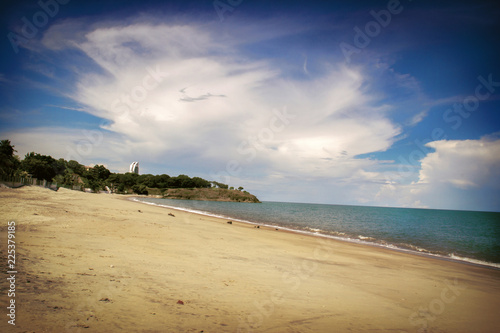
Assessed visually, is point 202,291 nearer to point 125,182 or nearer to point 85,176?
point 85,176

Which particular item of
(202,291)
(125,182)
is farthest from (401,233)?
(125,182)

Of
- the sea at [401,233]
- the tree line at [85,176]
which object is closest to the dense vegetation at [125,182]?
the tree line at [85,176]

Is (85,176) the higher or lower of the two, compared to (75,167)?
lower

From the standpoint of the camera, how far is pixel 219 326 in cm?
434

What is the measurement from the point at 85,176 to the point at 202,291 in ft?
426

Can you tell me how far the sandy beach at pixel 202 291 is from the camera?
4.10 meters

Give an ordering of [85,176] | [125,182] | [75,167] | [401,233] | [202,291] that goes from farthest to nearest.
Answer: [125,182]
[75,167]
[85,176]
[401,233]
[202,291]

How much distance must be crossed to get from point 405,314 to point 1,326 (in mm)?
8429

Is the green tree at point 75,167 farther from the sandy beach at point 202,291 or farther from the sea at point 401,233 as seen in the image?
the sandy beach at point 202,291

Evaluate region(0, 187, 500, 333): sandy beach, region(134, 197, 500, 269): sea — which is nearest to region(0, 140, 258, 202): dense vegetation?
region(134, 197, 500, 269): sea

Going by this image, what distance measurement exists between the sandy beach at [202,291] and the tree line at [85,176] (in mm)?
43385

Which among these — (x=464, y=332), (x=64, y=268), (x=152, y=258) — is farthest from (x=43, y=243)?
(x=464, y=332)

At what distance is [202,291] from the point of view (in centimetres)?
580

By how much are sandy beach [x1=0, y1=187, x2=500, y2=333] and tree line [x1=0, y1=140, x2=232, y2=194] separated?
4338 centimetres
